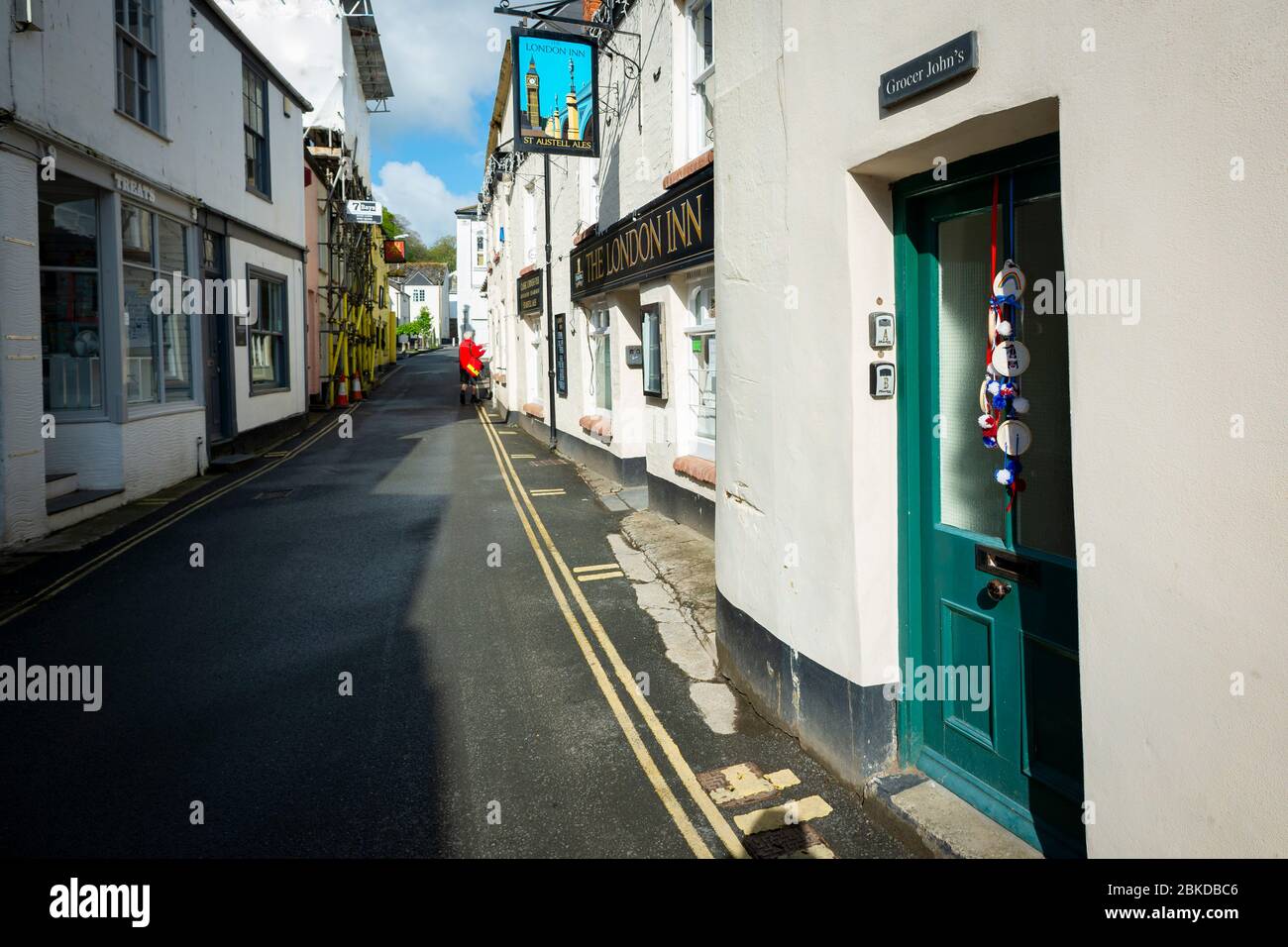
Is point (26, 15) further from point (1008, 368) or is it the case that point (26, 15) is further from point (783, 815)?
point (783, 815)

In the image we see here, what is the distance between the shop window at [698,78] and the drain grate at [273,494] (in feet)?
23.7

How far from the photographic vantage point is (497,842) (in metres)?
3.66

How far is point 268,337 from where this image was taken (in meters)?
18.0

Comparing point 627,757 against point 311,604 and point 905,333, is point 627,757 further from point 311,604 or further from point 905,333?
point 311,604

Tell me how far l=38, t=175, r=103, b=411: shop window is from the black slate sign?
10.5 m

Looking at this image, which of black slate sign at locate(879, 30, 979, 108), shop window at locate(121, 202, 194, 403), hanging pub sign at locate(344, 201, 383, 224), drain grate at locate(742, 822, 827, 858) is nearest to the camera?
black slate sign at locate(879, 30, 979, 108)

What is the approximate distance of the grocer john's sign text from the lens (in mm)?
7957

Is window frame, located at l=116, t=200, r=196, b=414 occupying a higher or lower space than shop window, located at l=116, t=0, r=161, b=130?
lower

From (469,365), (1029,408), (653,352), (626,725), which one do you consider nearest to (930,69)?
(1029,408)

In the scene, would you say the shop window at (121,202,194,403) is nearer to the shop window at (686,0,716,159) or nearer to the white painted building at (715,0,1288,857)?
the shop window at (686,0,716,159)

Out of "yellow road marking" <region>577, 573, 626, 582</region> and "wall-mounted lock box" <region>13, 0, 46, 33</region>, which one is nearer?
"yellow road marking" <region>577, 573, 626, 582</region>

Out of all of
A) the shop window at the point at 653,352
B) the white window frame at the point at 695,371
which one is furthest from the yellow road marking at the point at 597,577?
the shop window at the point at 653,352

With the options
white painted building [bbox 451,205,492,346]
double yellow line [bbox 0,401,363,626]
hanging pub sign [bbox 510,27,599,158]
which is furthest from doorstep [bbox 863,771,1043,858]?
white painted building [bbox 451,205,492,346]
